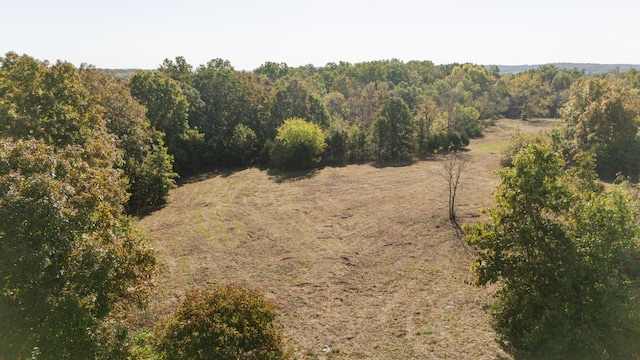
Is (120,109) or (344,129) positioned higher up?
(120,109)

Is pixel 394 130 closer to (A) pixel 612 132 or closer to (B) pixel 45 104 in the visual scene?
(A) pixel 612 132

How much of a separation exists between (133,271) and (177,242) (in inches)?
513

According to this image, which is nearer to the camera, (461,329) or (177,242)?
(461,329)

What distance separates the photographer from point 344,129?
164 ft

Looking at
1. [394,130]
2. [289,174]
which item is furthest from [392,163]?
[289,174]

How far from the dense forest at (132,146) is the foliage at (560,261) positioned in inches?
54.6

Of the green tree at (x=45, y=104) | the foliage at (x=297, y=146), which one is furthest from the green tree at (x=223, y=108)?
the green tree at (x=45, y=104)

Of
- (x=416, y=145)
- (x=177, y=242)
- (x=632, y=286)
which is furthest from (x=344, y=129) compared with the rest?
(x=632, y=286)

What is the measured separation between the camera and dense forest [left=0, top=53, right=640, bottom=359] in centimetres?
911

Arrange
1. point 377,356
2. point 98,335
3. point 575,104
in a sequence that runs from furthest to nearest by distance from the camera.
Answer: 1. point 575,104
2. point 377,356
3. point 98,335

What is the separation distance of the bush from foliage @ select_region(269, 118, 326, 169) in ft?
114

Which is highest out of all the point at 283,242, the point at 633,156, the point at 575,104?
the point at 575,104

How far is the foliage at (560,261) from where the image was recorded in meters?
10.4

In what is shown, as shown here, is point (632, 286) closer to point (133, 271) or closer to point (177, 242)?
point (133, 271)
